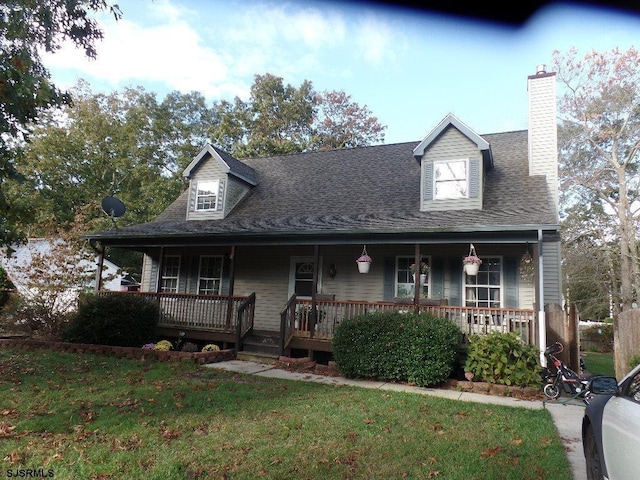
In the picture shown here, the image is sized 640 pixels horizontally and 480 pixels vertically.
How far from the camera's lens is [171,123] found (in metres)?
31.6

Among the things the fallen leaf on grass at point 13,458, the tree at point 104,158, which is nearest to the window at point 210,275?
the fallen leaf on grass at point 13,458

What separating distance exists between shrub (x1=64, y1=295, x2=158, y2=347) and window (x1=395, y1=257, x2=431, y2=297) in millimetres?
6813

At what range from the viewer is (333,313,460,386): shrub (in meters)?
7.90

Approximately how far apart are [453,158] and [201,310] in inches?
315

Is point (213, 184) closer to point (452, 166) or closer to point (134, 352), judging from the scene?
point (134, 352)

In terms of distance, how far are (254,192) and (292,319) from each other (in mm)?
5894

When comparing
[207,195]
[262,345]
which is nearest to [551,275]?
[262,345]

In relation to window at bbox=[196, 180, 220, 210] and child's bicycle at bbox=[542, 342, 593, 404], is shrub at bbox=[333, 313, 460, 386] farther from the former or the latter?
window at bbox=[196, 180, 220, 210]

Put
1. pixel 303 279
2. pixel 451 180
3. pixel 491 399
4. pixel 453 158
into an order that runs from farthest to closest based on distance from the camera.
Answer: pixel 303 279 < pixel 453 158 < pixel 451 180 < pixel 491 399

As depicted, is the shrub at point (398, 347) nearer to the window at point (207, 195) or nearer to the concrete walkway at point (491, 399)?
the concrete walkway at point (491, 399)

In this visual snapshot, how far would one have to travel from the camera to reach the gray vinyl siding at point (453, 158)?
1071 centimetres

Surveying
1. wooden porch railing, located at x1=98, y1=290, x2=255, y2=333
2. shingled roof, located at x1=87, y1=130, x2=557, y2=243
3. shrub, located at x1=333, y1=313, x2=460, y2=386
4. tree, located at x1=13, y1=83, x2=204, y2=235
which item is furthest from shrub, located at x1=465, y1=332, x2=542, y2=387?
tree, located at x1=13, y1=83, x2=204, y2=235

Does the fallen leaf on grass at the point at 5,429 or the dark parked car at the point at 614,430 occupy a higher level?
the dark parked car at the point at 614,430

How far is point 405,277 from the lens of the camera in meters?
11.5
